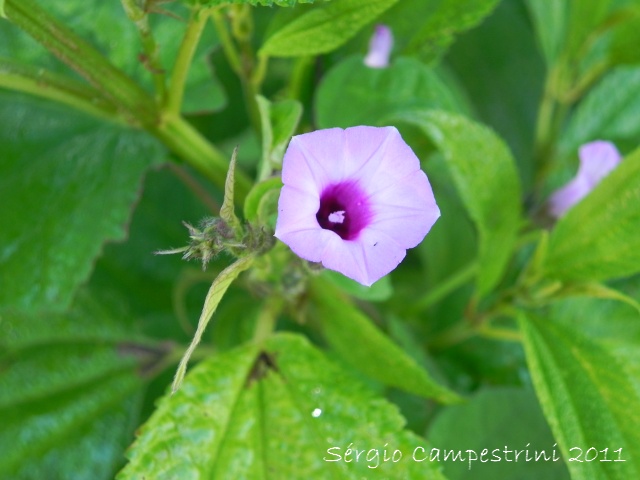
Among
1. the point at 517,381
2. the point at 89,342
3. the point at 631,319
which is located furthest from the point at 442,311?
the point at 89,342

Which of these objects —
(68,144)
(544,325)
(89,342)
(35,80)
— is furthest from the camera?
(89,342)

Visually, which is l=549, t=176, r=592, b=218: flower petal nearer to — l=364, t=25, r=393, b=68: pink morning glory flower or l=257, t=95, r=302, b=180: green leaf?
l=364, t=25, r=393, b=68: pink morning glory flower

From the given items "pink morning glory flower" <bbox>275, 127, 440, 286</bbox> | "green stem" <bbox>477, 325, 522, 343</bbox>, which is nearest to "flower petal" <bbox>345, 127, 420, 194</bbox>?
"pink morning glory flower" <bbox>275, 127, 440, 286</bbox>

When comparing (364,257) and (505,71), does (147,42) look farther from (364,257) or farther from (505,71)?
(505,71)

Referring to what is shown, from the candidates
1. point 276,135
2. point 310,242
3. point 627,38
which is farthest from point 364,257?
point 627,38

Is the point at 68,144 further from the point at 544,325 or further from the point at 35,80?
the point at 544,325

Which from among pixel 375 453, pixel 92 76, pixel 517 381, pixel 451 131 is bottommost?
pixel 517 381

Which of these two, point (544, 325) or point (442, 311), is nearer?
point (544, 325)
